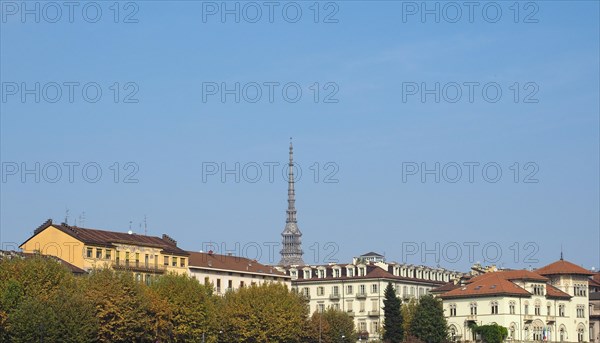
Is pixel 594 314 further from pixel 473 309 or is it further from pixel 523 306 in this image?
pixel 473 309

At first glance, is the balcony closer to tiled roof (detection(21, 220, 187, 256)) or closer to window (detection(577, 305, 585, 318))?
tiled roof (detection(21, 220, 187, 256))

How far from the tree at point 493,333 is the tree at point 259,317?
31.6 m

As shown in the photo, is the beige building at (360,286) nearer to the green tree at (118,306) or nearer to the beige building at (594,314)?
the beige building at (594,314)

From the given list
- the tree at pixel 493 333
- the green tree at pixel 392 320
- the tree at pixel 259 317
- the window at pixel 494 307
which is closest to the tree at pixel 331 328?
the green tree at pixel 392 320

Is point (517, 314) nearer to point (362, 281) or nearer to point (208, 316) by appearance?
point (362, 281)

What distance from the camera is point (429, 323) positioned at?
532 ft

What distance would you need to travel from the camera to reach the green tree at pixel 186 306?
5044 inches

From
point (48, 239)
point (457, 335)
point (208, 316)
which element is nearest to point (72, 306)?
point (208, 316)

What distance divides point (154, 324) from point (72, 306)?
42.3 ft

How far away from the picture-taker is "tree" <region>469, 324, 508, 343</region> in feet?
542

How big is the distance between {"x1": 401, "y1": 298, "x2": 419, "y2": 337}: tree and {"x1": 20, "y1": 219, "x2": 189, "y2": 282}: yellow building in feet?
95.8

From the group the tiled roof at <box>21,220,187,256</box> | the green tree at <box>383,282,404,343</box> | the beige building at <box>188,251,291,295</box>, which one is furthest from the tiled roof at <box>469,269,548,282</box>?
the tiled roof at <box>21,220,187,256</box>

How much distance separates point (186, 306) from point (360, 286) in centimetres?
6356

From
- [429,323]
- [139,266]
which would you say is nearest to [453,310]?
[429,323]
